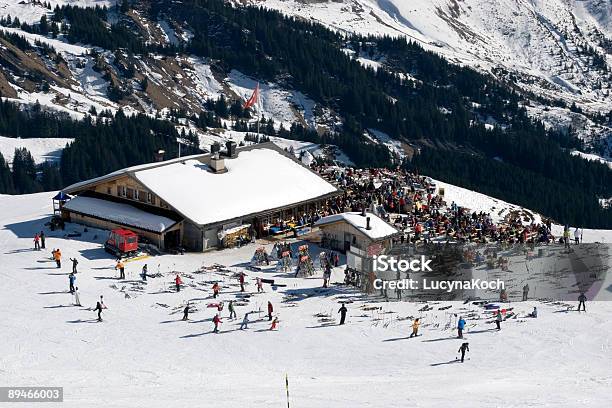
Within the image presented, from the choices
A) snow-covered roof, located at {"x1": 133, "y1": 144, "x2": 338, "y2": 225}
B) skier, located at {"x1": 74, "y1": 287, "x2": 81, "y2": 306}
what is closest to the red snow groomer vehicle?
snow-covered roof, located at {"x1": 133, "y1": 144, "x2": 338, "y2": 225}

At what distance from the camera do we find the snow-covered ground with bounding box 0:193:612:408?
4209cm

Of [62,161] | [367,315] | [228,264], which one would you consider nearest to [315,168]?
[228,264]

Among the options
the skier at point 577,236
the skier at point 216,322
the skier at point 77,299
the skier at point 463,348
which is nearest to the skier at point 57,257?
the skier at point 77,299

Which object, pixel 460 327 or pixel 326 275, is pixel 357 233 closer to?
pixel 326 275

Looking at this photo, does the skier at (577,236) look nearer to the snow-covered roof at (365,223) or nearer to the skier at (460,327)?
the snow-covered roof at (365,223)

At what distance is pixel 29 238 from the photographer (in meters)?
66.0

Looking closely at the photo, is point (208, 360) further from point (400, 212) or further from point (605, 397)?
point (400, 212)

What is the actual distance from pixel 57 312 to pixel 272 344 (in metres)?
11.6

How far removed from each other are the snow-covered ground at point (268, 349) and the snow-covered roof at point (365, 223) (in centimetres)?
659

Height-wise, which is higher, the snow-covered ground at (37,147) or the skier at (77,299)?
the snow-covered ground at (37,147)

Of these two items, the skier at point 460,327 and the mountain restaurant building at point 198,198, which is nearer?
the skier at point 460,327

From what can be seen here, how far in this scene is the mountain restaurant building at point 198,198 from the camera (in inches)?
2611

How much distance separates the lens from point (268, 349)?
4850cm

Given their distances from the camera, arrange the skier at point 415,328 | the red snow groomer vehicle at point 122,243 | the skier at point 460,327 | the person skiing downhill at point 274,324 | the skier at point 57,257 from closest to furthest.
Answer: the skier at point 460,327 < the skier at point 415,328 < the person skiing downhill at point 274,324 < the skier at point 57,257 < the red snow groomer vehicle at point 122,243
